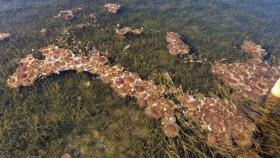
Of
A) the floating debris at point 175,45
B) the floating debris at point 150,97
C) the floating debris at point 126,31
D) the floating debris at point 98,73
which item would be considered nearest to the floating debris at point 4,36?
the floating debris at point 98,73

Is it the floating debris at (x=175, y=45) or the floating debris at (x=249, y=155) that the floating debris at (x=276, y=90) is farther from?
the floating debris at (x=175, y=45)

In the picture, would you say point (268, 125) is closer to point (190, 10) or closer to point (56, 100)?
point (56, 100)

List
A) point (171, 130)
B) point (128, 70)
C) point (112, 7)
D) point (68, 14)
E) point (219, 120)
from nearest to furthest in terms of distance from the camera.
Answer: point (171, 130) < point (219, 120) < point (128, 70) < point (68, 14) < point (112, 7)

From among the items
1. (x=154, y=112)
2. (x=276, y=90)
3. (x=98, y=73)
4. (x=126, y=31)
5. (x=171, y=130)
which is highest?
(x=276, y=90)

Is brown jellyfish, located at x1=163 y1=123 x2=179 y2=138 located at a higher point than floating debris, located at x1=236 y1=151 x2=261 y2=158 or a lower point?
lower

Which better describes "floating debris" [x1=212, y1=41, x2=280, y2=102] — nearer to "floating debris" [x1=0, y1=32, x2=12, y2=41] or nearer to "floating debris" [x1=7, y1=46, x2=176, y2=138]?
"floating debris" [x1=7, y1=46, x2=176, y2=138]

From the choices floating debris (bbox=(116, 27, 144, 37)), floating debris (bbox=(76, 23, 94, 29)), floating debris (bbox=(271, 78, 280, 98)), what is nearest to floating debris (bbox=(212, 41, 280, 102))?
floating debris (bbox=(271, 78, 280, 98))

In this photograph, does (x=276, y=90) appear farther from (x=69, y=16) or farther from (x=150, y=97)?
(x=69, y=16)

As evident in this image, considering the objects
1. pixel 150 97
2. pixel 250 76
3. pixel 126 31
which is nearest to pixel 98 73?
pixel 150 97
